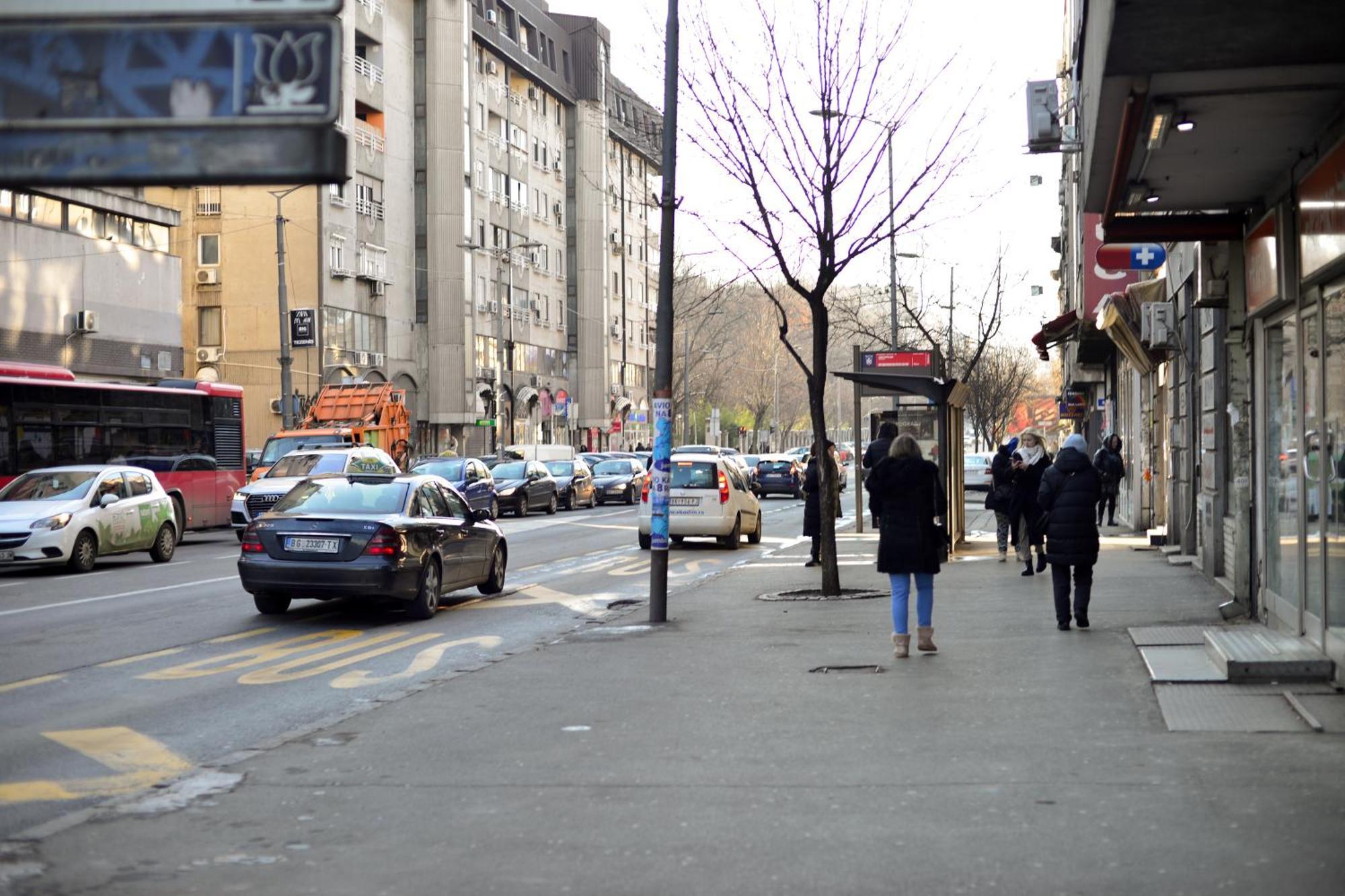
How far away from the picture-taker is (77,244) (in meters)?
42.0

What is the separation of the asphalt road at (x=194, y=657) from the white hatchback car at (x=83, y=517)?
1.49ft

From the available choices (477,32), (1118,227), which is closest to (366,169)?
(477,32)

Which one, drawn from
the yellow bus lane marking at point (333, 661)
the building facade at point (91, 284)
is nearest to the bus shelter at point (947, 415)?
the yellow bus lane marking at point (333, 661)

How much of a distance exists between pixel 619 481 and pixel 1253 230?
3943cm

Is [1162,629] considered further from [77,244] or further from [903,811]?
[77,244]

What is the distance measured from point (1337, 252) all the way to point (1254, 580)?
15.4ft

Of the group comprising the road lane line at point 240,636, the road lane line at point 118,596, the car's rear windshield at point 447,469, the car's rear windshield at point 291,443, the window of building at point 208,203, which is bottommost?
the road lane line at point 240,636

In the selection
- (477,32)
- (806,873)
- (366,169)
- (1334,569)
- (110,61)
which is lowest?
(806,873)

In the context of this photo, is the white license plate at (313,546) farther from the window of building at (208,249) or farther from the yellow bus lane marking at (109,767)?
the window of building at (208,249)

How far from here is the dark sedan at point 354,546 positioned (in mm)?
15727

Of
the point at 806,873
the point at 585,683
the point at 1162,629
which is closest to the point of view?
the point at 806,873

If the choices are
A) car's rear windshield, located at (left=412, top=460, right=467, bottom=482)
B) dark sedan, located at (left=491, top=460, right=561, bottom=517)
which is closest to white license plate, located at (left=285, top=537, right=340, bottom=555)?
car's rear windshield, located at (left=412, top=460, right=467, bottom=482)

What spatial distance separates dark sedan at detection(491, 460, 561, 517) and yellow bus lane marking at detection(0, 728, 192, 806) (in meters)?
32.3

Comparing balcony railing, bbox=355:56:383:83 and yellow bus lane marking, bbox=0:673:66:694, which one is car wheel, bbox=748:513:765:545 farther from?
balcony railing, bbox=355:56:383:83
